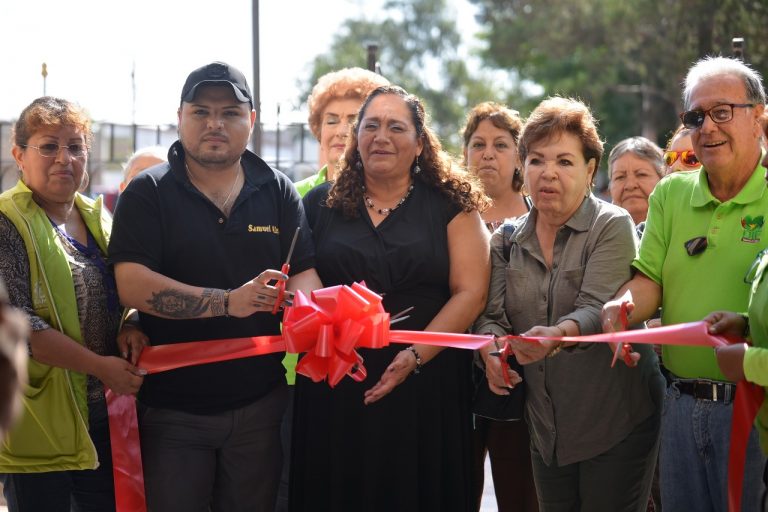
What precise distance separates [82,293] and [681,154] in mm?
3375

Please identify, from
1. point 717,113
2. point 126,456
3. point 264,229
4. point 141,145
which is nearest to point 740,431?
point 717,113

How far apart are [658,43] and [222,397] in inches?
1084

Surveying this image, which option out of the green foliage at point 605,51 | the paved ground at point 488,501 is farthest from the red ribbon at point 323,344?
the green foliage at point 605,51

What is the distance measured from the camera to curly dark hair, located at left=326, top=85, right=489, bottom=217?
4965mm

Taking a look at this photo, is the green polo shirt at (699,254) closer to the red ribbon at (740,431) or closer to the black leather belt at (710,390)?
the black leather belt at (710,390)

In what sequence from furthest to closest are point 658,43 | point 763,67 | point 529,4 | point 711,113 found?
1. point 529,4
2. point 658,43
3. point 763,67
4. point 711,113

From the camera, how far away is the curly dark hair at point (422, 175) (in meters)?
4.96

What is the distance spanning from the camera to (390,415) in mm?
4805

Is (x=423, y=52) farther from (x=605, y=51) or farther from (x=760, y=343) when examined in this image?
(x=760, y=343)

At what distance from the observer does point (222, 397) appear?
4.62m

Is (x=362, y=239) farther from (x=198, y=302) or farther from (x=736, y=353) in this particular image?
(x=736, y=353)

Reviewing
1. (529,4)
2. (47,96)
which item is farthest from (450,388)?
(529,4)

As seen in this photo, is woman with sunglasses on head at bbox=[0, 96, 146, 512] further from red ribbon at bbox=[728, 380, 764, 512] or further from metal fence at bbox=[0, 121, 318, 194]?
metal fence at bbox=[0, 121, 318, 194]

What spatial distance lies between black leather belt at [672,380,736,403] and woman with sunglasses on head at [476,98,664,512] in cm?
40
